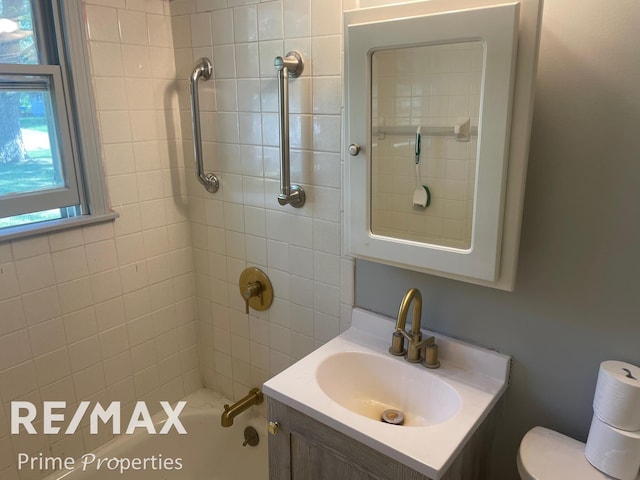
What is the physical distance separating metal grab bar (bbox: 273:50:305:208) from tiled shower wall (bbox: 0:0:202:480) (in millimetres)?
603

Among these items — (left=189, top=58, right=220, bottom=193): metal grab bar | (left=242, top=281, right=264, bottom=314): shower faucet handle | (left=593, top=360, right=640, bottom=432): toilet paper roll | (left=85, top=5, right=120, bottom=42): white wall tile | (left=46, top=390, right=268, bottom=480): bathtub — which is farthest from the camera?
(left=46, top=390, right=268, bottom=480): bathtub

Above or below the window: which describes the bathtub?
below

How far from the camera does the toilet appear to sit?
1.04 metres

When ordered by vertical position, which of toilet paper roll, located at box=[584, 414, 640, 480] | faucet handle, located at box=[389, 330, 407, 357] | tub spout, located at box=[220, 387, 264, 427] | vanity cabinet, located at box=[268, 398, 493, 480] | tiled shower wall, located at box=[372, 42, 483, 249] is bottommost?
tub spout, located at box=[220, 387, 264, 427]

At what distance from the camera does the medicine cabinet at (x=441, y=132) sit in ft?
3.24

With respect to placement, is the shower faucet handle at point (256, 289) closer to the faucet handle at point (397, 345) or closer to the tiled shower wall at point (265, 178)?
the tiled shower wall at point (265, 178)

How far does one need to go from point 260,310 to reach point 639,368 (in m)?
1.23

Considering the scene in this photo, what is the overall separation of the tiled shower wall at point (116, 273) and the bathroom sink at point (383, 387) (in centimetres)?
92

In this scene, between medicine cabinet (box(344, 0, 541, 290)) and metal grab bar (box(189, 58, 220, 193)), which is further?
metal grab bar (box(189, 58, 220, 193))

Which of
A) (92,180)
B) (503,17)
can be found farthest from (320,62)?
(92,180)

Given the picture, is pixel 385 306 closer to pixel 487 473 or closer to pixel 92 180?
pixel 487 473

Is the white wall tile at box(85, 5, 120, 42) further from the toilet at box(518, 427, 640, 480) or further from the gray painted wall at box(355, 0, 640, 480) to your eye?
the toilet at box(518, 427, 640, 480)

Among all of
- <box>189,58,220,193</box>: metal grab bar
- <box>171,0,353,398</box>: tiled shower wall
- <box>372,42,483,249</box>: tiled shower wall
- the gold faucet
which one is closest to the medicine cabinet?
<box>372,42,483,249</box>: tiled shower wall

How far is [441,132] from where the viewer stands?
1174 mm
